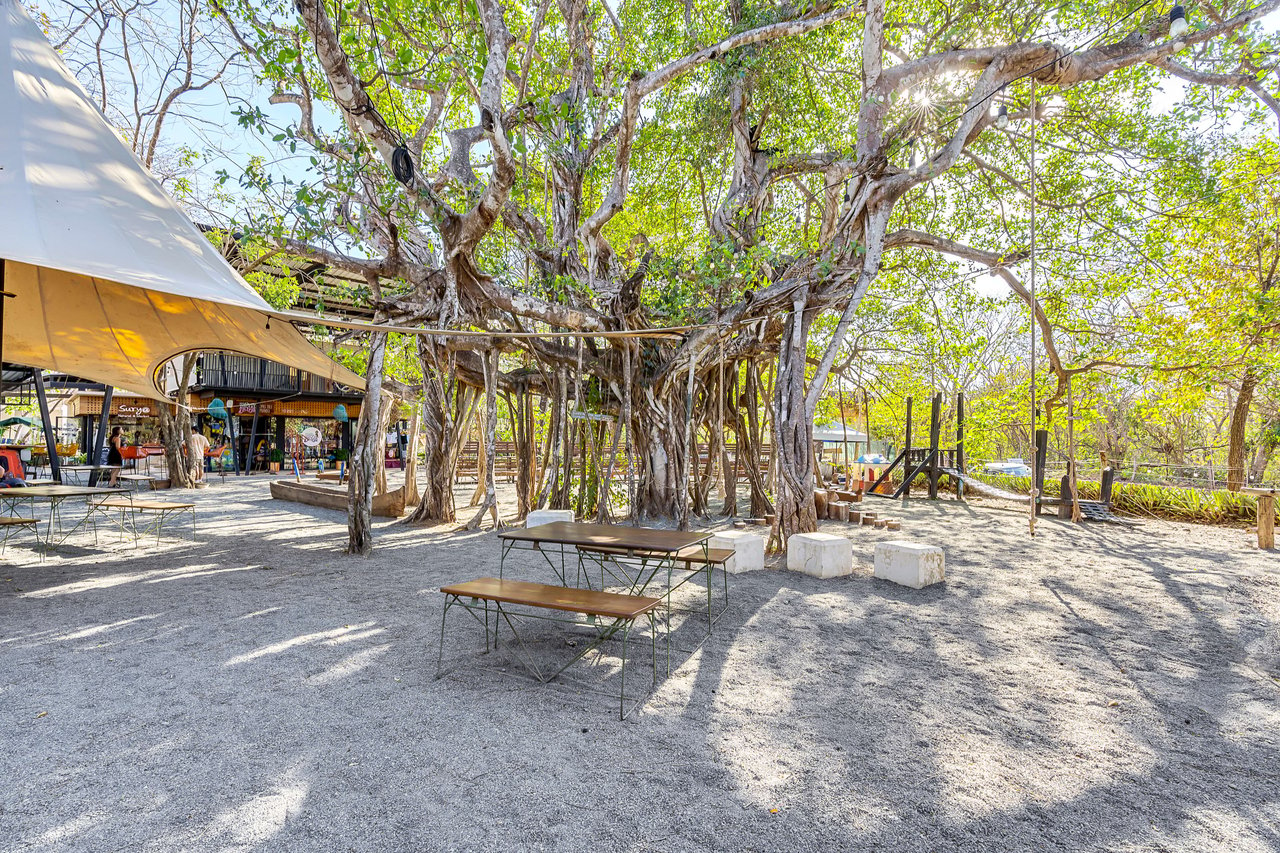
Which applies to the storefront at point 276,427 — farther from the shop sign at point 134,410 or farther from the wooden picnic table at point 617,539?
the wooden picnic table at point 617,539

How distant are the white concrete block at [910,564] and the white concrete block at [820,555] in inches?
12.3

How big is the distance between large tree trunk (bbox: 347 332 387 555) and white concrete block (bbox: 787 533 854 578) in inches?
179

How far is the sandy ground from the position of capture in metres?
2.14

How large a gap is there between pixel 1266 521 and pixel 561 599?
900 centimetres

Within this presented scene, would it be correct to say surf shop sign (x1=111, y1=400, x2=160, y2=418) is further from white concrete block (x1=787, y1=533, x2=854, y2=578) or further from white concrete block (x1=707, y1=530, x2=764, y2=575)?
white concrete block (x1=787, y1=533, x2=854, y2=578)

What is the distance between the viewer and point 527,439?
10.1m

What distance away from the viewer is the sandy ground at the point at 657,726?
2137 millimetres

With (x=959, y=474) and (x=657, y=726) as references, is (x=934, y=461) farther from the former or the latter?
(x=657, y=726)

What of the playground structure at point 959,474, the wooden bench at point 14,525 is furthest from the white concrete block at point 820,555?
the wooden bench at point 14,525

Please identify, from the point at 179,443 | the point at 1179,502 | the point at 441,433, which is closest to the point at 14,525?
the point at 441,433

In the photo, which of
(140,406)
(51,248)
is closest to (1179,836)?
(51,248)

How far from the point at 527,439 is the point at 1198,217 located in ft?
31.4

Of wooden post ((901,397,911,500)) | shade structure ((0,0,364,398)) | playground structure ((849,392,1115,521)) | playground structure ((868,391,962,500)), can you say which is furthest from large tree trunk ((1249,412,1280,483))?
shade structure ((0,0,364,398))

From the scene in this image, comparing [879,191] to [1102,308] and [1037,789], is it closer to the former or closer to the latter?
[1037,789]
